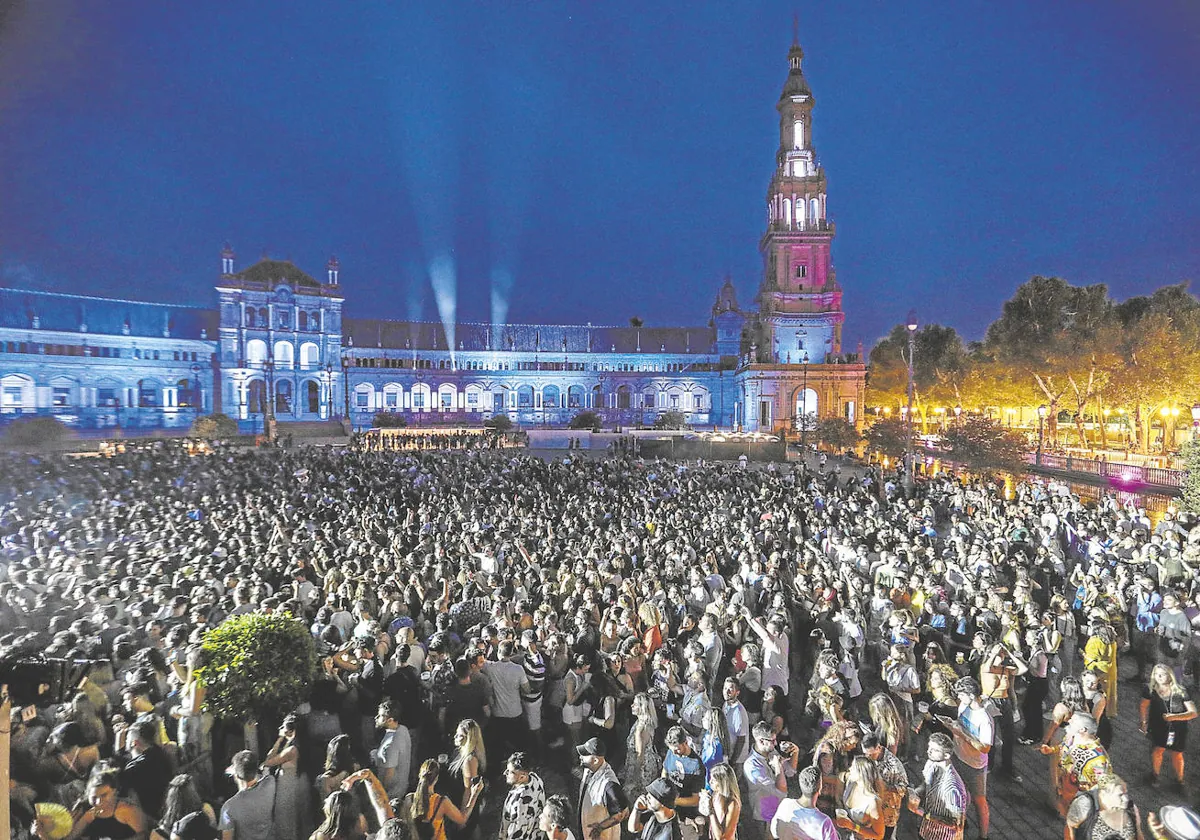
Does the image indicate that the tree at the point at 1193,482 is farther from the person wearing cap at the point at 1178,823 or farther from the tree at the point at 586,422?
the tree at the point at 586,422

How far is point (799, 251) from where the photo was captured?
68562 millimetres

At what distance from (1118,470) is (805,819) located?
32.4 meters

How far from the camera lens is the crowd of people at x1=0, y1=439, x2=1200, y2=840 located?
15.0 ft

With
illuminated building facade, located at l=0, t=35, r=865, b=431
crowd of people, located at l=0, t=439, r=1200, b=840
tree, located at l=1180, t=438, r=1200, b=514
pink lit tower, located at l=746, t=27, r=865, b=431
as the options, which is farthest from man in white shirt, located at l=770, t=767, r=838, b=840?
pink lit tower, located at l=746, t=27, r=865, b=431

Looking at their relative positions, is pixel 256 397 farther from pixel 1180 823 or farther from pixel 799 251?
pixel 1180 823

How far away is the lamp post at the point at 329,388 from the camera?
6838cm

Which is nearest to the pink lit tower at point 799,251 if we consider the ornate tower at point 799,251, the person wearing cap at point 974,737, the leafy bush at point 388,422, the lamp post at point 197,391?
the ornate tower at point 799,251

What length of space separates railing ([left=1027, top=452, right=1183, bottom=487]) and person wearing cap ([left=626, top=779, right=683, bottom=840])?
28.7 metres

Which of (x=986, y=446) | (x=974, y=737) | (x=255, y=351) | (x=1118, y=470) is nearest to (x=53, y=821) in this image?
(x=974, y=737)

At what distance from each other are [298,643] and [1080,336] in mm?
46654

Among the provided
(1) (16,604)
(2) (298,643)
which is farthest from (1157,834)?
(1) (16,604)

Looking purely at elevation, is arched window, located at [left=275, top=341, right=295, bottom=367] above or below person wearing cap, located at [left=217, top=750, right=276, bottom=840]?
above

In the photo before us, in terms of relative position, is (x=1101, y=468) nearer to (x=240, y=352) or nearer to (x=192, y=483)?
(x=192, y=483)

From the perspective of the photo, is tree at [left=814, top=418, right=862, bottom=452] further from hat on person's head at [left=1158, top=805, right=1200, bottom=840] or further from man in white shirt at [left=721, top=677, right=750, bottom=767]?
hat on person's head at [left=1158, top=805, right=1200, bottom=840]
